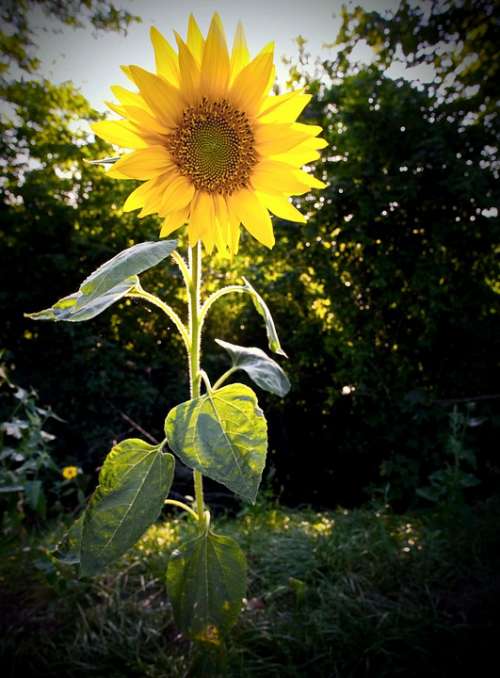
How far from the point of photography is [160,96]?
886 mm

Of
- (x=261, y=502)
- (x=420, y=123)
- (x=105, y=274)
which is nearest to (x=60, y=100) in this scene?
(x=420, y=123)

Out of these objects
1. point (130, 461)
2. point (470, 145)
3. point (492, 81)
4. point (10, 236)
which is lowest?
point (130, 461)

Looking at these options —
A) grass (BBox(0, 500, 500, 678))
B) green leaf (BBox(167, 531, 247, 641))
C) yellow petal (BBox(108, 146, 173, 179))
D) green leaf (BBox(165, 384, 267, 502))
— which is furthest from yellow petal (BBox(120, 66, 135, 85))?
grass (BBox(0, 500, 500, 678))

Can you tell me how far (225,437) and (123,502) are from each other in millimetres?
258

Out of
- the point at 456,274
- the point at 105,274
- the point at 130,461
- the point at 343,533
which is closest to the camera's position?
the point at 105,274

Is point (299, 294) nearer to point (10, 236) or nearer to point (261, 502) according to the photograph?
point (261, 502)

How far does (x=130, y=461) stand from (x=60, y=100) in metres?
4.30

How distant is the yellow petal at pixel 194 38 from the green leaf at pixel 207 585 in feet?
3.44

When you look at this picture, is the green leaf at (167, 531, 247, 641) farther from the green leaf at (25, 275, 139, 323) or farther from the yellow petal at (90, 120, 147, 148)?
the yellow petal at (90, 120, 147, 148)

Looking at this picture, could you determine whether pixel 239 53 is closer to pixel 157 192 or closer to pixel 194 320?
pixel 157 192

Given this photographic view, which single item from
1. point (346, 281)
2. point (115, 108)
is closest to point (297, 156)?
point (115, 108)

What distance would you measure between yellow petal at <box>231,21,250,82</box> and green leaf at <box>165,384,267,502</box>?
0.63m

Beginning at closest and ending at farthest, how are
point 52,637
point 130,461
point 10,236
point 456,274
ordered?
1. point 130,461
2. point 52,637
3. point 456,274
4. point 10,236

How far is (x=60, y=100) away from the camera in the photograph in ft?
13.7
